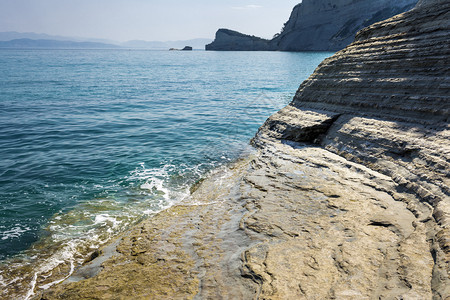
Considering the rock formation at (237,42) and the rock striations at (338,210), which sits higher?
the rock formation at (237,42)

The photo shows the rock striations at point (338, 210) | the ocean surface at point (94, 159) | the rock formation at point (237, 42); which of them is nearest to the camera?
the rock striations at point (338, 210)

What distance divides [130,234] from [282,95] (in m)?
25.8

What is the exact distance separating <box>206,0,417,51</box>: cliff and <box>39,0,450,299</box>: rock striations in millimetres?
116811

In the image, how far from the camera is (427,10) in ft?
31.6

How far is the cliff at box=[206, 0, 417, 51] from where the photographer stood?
111562 mm

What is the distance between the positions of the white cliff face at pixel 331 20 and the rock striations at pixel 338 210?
116m

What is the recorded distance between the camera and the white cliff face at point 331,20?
112 meters

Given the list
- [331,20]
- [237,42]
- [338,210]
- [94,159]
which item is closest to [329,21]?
[331,20]

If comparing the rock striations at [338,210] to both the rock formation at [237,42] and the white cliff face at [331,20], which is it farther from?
the rock formation at [237,42]

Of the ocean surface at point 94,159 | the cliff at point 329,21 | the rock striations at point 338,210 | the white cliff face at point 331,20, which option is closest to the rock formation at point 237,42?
the cliff at point 329,21

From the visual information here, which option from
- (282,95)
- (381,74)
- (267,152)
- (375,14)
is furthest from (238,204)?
(375,14)

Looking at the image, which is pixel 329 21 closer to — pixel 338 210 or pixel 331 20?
pixel 331 20

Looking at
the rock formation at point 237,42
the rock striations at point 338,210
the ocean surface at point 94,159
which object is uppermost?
the rock formation at point 237,42

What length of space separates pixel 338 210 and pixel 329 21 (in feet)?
464
